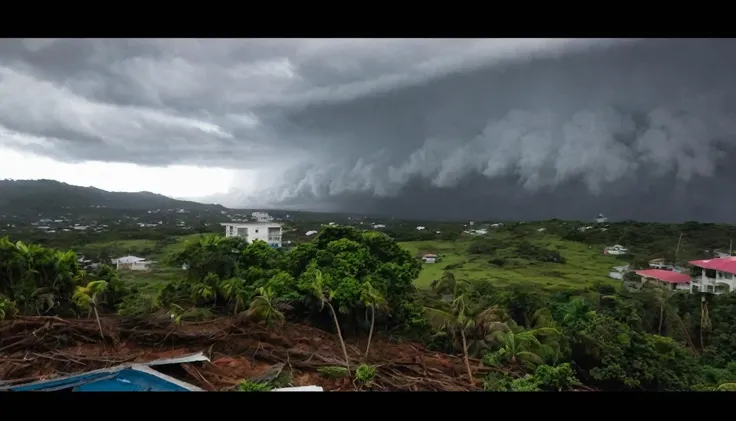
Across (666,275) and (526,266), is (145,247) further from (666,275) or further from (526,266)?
(666,275)

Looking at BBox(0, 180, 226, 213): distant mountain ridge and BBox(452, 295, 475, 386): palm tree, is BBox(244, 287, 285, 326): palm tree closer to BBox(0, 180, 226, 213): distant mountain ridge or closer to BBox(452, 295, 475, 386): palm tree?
BBox(0, 180, 226, 213): distant mountain ridge

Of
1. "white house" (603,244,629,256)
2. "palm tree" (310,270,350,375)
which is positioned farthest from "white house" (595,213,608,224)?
"palm tree" (310,270,350,375)

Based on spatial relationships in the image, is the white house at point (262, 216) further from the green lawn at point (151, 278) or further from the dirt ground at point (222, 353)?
the dirt ground at point (222, 353)

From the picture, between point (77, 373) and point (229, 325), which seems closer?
point (77, 373)

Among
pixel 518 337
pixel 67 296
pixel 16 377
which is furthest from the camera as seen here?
pixel 67 296
